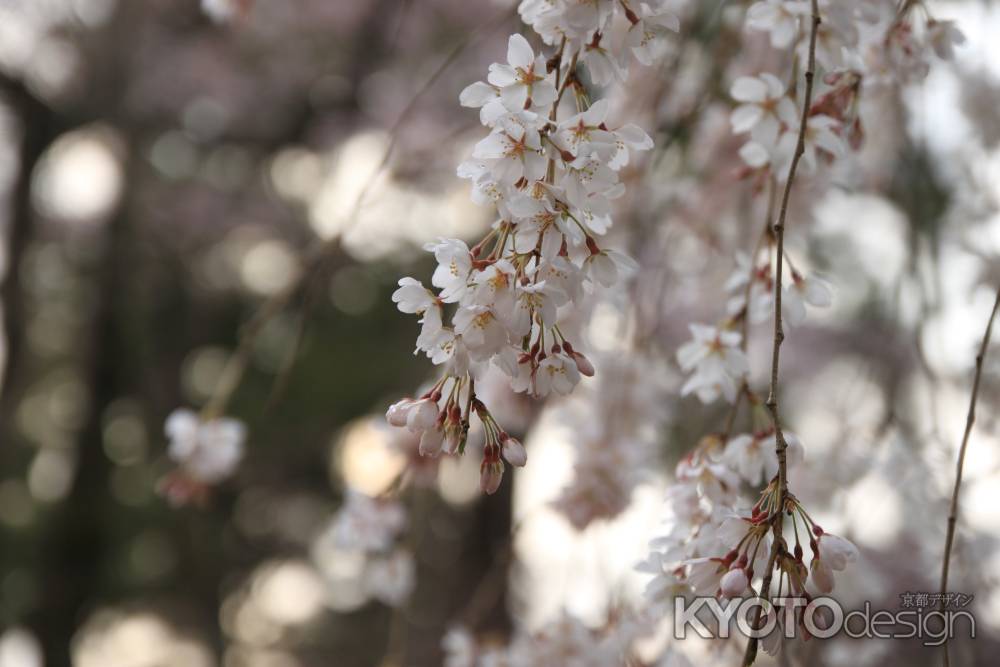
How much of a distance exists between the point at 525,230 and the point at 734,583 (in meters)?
0.26

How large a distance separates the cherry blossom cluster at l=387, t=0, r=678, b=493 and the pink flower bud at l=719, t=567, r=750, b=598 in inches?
6.0

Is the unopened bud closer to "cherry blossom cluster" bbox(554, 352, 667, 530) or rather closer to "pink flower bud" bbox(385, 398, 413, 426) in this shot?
"pink flower bud" bbox(385, 398, 413, 426)

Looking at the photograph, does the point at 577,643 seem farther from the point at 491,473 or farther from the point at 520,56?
the point at 520,56

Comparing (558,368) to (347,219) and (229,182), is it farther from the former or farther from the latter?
(229,182)

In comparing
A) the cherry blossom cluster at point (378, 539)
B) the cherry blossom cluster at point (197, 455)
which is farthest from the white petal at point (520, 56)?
the cherry blossom cluster at point (197, 455)

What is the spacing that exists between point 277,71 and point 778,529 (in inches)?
182

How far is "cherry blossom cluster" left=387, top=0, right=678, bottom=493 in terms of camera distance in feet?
1.77

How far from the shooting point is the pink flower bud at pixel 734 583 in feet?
1.83

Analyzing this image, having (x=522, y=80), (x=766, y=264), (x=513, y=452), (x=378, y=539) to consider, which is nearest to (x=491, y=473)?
(x=513, y=452)

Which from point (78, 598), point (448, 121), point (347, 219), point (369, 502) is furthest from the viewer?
point (448, 121)

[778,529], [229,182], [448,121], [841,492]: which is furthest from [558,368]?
[229,182]

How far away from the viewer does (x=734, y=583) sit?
560 millimetres

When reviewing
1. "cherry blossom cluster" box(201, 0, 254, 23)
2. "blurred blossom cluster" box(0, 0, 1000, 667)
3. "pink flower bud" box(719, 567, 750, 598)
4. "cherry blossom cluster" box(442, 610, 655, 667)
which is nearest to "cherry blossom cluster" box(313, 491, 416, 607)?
"blurred blossom cluster" box(0, 0, 1000, 667)

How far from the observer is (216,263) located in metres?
5.22
